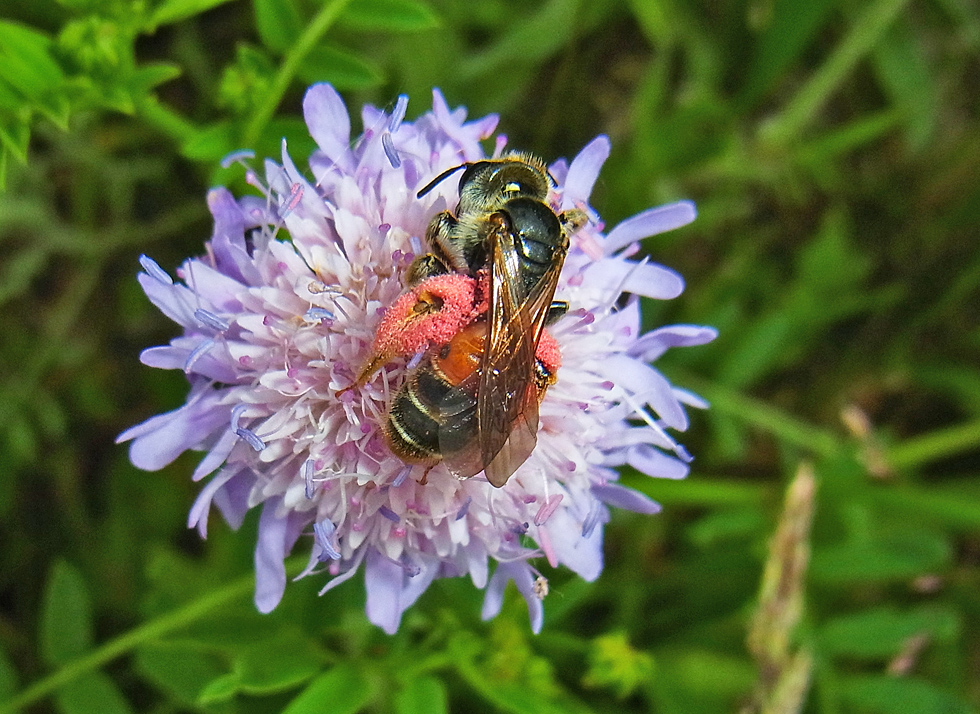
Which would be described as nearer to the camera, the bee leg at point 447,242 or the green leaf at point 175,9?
the bee leg at point 447,242

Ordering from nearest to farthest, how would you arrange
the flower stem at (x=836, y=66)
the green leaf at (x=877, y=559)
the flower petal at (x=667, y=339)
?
1. the flower petal at (x=667, y=339)
2. the green leaf at (x=877, y=559)
3. the flower stem at (x=836, y=66)

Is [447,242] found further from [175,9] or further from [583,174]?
[175,9]

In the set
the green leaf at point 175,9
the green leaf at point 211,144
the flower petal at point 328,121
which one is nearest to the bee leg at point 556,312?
the flower petal at point 328,121

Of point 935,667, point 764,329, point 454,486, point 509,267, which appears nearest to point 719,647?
point 935,667

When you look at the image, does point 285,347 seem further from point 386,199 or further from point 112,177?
point 112,177

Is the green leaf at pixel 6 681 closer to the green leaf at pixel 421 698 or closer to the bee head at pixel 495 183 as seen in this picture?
the green leaf at pixel 421 698

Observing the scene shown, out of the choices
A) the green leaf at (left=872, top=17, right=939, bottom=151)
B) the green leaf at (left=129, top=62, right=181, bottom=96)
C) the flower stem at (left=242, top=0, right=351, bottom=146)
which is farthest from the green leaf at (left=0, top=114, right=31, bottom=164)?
the green leaf at (left=872, top=17, right=939, bottom=151)
